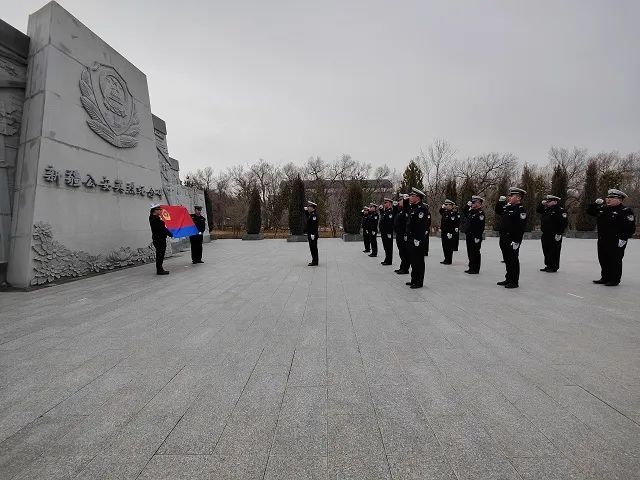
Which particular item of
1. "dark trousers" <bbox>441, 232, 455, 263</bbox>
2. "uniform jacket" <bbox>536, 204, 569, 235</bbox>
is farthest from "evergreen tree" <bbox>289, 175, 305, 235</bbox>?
"uniform jacket" <bbox>536, 204, 569, 235</bbox>

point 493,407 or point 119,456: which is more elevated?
point 493,407

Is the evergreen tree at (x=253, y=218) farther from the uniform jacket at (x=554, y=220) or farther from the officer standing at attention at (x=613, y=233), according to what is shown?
the officer standing at attention at (x=613, y=233)

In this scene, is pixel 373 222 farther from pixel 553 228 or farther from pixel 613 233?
pixel 613 233

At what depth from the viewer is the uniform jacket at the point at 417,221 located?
682 cm

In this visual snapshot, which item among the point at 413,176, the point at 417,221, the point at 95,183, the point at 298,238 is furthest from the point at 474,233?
the point at 413,176

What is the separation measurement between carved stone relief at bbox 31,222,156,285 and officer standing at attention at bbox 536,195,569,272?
11661 millimetres

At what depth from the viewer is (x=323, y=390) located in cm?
260

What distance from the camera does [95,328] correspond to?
429 cm

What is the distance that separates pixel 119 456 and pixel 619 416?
3192mm

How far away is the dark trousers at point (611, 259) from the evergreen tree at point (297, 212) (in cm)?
1648

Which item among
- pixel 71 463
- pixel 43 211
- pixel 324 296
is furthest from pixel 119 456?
pixel 43 211

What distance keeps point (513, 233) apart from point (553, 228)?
8.23 feet

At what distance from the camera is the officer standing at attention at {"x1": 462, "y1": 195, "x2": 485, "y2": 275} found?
853cm

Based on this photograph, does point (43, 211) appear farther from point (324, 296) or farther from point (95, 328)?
point (324, 296)
